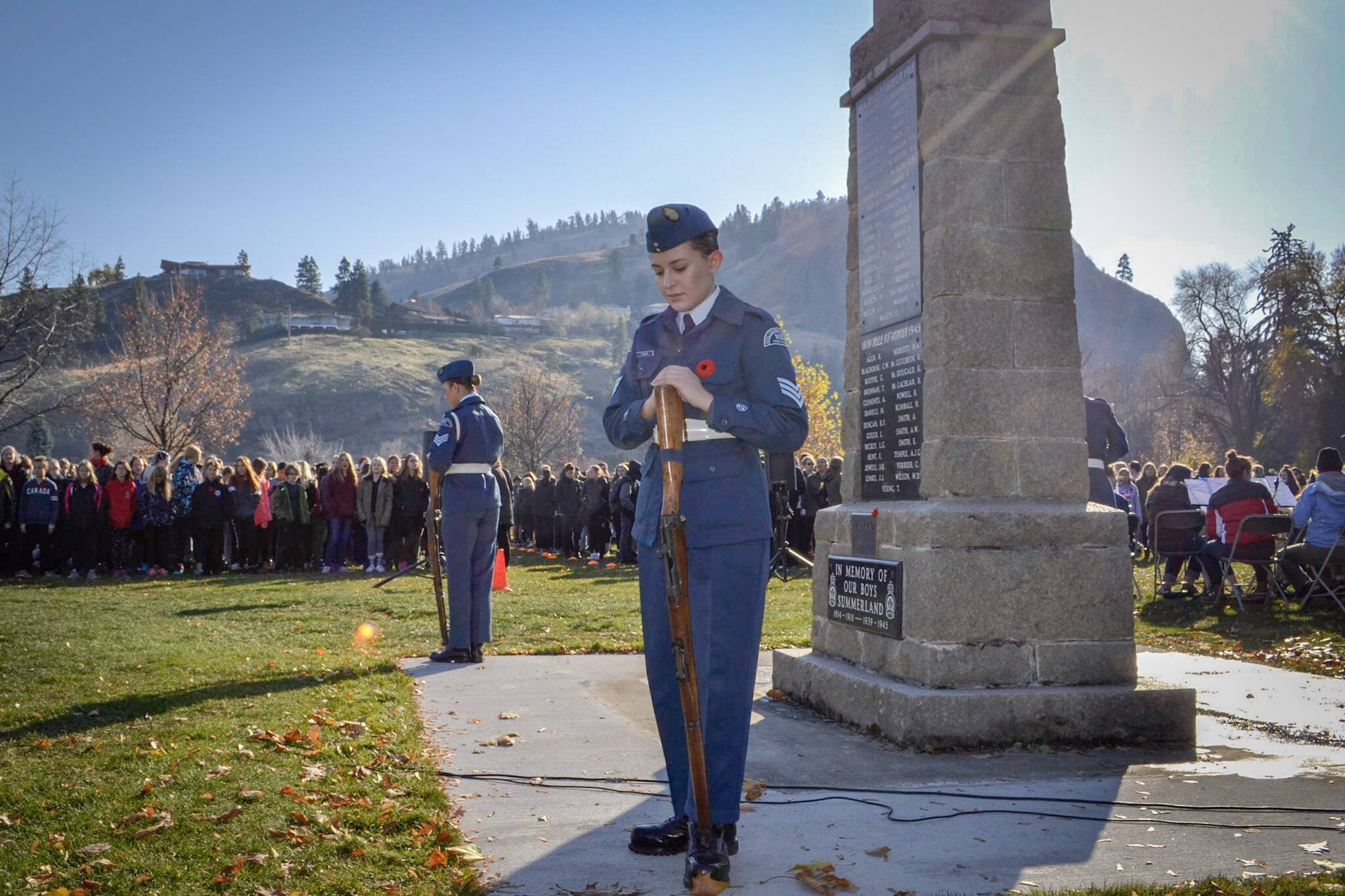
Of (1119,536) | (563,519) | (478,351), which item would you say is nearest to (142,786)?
(1119,536)

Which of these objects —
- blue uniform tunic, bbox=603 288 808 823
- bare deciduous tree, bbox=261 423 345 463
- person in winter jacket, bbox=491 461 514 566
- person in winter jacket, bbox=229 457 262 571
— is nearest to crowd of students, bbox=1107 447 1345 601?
person in winter jacket, bbox=491 461 514 566

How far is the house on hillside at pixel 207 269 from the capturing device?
168625 mm

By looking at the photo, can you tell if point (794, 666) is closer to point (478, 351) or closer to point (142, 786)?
point (142, 786)

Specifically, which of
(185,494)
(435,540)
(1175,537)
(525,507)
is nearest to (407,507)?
(185,494)

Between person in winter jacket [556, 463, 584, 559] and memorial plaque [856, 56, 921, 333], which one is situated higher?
memorial plaque [856, 56, 921, 333]

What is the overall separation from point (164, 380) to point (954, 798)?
152 feet

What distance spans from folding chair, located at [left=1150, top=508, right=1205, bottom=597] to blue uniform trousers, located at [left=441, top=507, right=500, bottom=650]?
29.8 feet

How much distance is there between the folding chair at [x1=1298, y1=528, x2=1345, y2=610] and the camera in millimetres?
12461

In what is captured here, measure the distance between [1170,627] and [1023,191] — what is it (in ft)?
24.4

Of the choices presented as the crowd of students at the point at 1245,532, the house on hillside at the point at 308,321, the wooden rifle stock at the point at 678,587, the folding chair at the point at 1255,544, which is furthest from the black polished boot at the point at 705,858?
the house on hillside at the point at 308,321

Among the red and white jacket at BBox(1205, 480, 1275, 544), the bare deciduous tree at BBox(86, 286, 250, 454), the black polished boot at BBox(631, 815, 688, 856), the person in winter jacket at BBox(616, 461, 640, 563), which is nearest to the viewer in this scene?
the black polished boot at BBox(631, 815, 688, 856)

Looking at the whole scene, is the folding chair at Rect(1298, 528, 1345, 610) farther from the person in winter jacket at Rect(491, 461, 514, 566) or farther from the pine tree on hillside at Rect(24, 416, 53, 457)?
the pine tree on hillside at Rect(24, 416, 53, 457)

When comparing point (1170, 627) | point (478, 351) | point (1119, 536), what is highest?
point (478, 351)

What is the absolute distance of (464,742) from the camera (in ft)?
19.9
